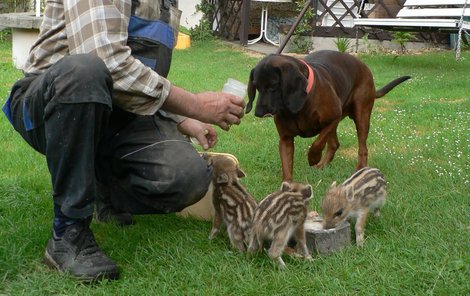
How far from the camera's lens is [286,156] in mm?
5363

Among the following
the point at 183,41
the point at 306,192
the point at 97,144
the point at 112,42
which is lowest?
the point at 183,41

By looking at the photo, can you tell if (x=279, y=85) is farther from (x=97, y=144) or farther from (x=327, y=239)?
(x=97, y=144)

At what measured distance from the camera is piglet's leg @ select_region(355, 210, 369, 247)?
3.84 metres

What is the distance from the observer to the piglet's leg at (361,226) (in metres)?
3.84

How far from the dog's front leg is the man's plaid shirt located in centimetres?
215

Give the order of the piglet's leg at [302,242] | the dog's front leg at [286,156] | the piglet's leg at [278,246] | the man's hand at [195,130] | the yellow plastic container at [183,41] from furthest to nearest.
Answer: the yellow plastic container at [183,41], the dog's front leg at [286,156], the man's hand at [195,130], the piglet's leg at [302,242], the piglet's leg at [278,246]

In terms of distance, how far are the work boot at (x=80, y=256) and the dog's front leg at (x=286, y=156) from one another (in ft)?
7.16

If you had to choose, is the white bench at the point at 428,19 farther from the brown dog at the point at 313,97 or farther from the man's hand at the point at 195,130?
the man's hand at the point at 195,130

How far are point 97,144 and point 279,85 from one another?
75.0 inches

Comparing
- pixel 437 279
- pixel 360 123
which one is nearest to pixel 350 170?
pixel 360 123

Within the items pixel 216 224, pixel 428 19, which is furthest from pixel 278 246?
pixel 428 19

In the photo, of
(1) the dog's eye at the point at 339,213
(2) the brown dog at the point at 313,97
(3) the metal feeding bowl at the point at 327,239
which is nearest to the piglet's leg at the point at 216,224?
(3) the metal feeding bowl at the point at 327,239

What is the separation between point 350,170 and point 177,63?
320 inches

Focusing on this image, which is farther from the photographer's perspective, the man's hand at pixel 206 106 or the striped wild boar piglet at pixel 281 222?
the striped wild boar piglet at pixel 281 222
